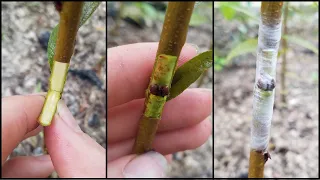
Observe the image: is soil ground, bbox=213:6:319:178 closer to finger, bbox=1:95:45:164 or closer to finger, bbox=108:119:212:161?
finger, bbox=108:119:212:161

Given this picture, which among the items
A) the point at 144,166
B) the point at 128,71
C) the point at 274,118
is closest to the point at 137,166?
the point at 144,166

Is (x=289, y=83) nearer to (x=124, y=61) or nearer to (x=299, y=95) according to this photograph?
(x=299, y=95)

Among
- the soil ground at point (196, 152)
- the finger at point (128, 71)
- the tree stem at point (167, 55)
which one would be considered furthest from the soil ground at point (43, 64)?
the tree stem at point (167, 55)

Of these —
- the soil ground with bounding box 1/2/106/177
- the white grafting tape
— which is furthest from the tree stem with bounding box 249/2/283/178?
the soil ground with bounding box 1/2/106/177

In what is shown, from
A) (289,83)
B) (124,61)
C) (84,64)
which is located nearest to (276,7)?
(124,61)

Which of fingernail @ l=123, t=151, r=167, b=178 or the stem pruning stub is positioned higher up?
the stem pruning stub

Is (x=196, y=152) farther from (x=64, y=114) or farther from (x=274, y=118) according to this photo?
(x=274, y=118)
